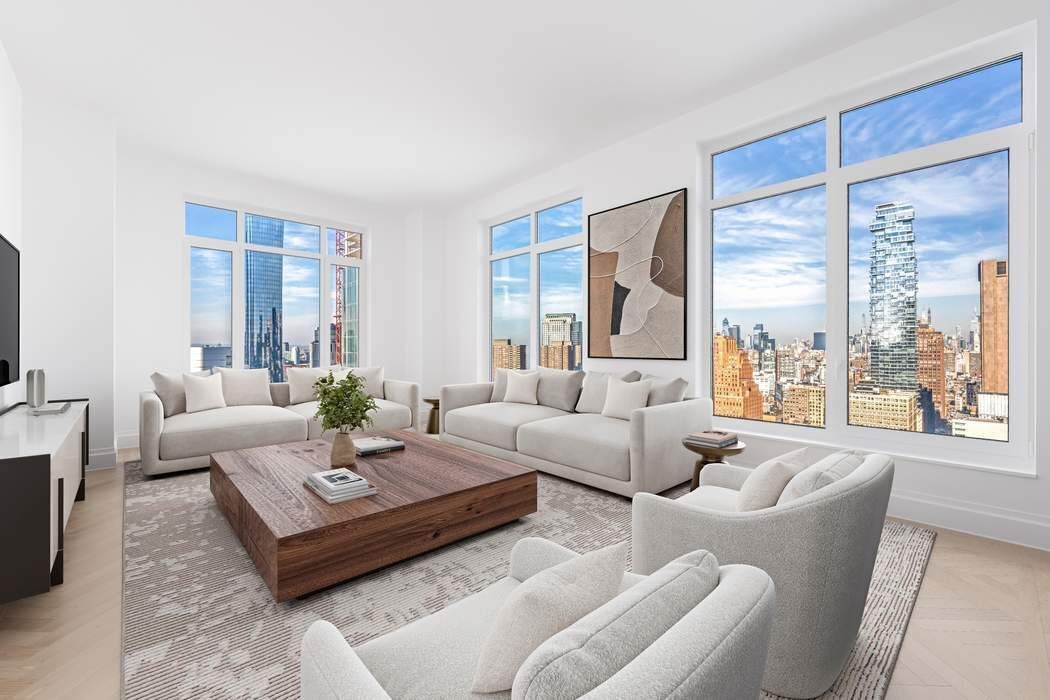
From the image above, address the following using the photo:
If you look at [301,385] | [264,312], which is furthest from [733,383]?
[264,312]

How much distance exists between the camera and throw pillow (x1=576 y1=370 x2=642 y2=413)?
4.28 metres

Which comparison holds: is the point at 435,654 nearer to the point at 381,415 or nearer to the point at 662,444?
the point at 662,444

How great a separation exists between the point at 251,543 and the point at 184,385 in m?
2.74

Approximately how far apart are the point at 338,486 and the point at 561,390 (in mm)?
2594

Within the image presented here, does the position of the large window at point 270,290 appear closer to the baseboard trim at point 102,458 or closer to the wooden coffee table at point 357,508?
the baseboard trim at point 102,458

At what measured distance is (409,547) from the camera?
228cm

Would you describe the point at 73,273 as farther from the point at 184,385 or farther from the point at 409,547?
the point at 409,547

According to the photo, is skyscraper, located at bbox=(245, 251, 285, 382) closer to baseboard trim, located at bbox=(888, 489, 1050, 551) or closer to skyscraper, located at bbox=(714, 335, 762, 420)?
skyscraper, located at bbox=(714, 335, 762, 420)

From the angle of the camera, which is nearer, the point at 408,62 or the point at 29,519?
the point at 29,519

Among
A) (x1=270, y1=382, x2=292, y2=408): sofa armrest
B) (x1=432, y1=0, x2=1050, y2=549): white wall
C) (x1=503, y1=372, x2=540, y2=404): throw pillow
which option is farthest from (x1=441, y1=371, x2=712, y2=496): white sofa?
(x1=270, y1=382, x2=292, y2=408): sofa armrest

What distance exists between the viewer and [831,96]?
326 cm

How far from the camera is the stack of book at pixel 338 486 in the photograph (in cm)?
228

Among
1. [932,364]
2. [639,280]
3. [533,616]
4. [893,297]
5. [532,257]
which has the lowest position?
[533,616]

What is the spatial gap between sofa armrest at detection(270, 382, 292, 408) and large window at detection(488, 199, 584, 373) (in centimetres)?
242
